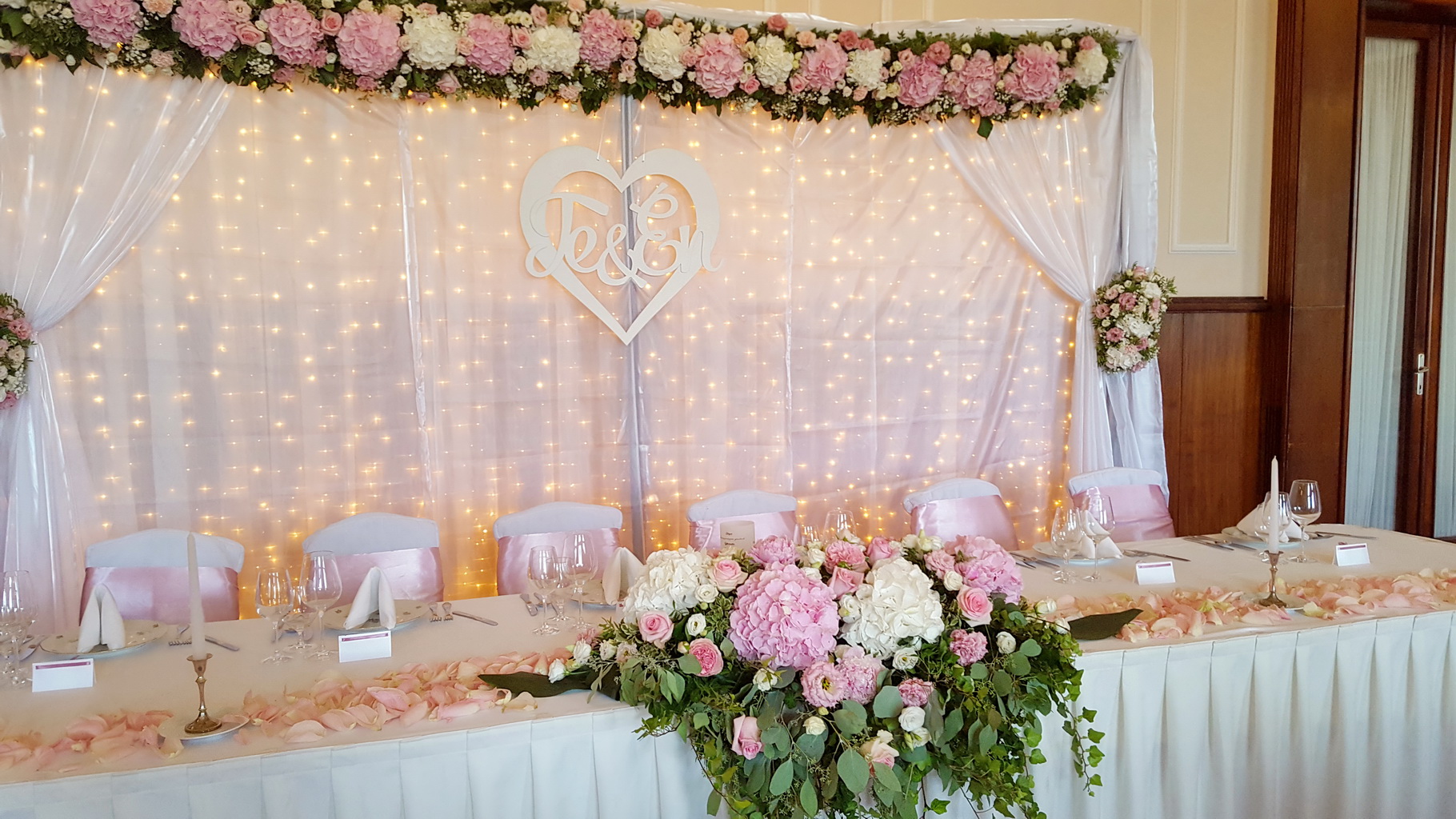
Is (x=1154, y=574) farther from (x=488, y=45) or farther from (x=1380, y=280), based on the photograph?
(x=1380, y=280)

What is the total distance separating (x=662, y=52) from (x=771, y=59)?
478 mm

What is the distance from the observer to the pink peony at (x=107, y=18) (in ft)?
10.7

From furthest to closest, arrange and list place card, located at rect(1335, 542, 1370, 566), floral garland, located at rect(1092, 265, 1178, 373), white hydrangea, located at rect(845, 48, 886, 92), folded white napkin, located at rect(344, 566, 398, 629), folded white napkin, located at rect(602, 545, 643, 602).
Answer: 1. floral garland, located at rect(1092, 265, 1178, 373)
2. white hydrangea, located at rect(845, 48, 886, 92)
3. place card, located at rect(1335, 542, 1370, 566)
4. folded white napkin, located at rect(602, 545, 643, 602)
5. folded white napkin, located at rect(344, 566, 398, 629)

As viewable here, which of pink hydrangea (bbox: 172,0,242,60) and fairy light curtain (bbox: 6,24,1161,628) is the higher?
pink hydrangea (bbox: 172,0,242,60)

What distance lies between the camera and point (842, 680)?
1.49 metres

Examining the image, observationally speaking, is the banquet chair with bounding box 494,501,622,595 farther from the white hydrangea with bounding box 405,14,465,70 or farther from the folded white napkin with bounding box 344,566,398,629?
the white hydrangea with bounding box 405,14,465,70

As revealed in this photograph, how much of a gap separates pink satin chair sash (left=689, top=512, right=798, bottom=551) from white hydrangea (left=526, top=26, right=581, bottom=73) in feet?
6.47

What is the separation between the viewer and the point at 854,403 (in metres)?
4.62

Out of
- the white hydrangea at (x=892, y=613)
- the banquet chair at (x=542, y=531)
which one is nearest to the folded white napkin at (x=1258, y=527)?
the white hydrangea at (x=892, y=613)

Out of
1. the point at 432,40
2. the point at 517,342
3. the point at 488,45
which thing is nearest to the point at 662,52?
the point at 488,45

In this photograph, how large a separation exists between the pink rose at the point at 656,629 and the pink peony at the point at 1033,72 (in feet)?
11.7

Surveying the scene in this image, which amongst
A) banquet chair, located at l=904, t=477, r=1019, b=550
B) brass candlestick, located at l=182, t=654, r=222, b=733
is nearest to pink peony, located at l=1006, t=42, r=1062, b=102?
banquet chair, located at l=904, t=477, r=1019, b=550

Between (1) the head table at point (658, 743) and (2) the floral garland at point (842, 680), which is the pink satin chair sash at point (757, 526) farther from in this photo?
(2) the floral garland at point (842, 680)

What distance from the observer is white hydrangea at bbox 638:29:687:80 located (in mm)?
3887
